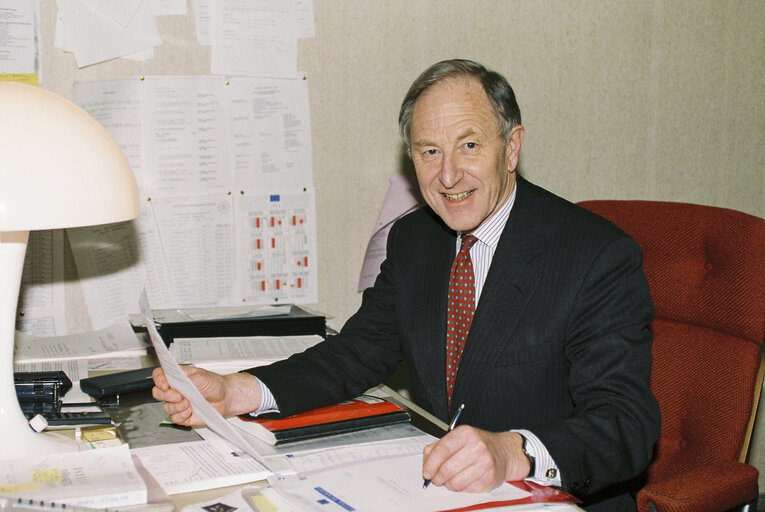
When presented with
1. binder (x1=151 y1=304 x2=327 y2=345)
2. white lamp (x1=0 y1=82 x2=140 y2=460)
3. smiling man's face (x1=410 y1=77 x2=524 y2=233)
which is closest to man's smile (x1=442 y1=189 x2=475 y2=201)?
smiling man's face (x1=410 y1=77 x2=524 y2=233)

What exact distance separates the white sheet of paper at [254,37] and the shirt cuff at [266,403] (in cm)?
102

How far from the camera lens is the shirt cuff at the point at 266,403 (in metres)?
1.34

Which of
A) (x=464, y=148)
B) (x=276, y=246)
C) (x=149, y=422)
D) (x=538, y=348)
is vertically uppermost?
(x=464, y=148)

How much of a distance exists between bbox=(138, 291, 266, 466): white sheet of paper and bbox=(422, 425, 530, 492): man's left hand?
0.84 feet

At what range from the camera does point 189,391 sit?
1.12 metres

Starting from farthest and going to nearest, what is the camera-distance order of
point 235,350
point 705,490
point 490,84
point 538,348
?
1. point 235,350
2. point 490,84
3. point 538,348
4. point 705,490

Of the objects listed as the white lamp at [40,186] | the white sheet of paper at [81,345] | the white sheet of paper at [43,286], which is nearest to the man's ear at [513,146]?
the white lamp at [40,186]

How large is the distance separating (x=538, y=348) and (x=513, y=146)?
429mm

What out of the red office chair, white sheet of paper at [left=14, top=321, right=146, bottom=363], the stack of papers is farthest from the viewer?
white sheet of paper at [left=14, top=321, right=146, bottom=363]

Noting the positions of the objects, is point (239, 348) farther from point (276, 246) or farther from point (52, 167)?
point (52, 167)

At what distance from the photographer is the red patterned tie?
1.48m

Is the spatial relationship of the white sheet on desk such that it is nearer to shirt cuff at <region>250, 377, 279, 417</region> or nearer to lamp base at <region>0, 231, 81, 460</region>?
shirt cuff at <region>250, 377, 279, 417</region>

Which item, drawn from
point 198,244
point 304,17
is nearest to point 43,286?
point 198,244

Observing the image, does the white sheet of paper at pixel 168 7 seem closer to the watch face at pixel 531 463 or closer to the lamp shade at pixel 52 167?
the lamp shade at pixel 52 167
